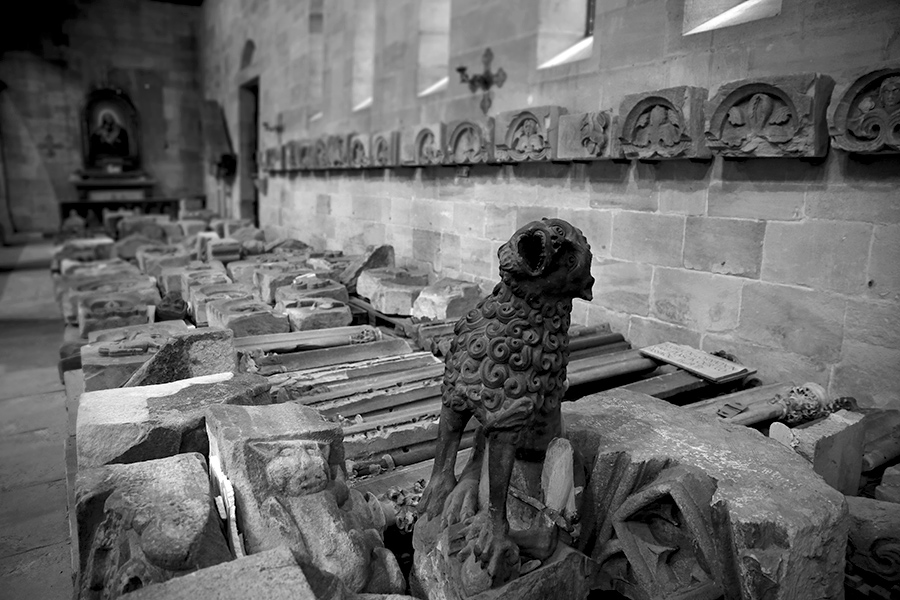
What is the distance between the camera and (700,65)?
13.7ft

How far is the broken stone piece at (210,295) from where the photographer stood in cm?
591

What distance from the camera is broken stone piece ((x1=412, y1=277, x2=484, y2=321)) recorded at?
5.49 metres

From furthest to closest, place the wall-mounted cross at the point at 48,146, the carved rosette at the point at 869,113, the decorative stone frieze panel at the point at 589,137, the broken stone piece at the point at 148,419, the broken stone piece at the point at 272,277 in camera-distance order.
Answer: the wall-mounted cross at the point at 48,146 → the broken stone piece at the point at 272,277 → the decorative stone frieze panel at the point at 589,137 → the carved rosette at the point at 869,113 → the broken stone piece at the point at 148,419

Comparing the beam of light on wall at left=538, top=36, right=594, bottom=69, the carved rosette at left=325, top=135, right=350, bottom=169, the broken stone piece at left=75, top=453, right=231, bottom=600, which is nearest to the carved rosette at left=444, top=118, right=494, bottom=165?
the beam of light on wall at left=538, top=36, right=594, bottom=69

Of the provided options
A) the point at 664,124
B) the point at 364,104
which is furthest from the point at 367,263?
the point at 664,124

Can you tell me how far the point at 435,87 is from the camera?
7438 millimetres

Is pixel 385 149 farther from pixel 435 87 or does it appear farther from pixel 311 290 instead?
pixel 311 290

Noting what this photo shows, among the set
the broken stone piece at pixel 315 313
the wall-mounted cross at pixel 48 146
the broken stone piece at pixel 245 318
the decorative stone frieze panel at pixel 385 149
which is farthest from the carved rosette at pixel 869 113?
the wall-mounted cross at pixel 48 146

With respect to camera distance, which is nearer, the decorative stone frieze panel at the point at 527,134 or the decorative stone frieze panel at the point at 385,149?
the decorative stone frieze panel at the point at 527,134

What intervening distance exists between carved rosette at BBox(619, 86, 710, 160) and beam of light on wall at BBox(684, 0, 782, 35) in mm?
510

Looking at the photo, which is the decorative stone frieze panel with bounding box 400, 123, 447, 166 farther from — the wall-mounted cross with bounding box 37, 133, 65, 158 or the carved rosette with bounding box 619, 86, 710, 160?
the wall-mounted cross with bounding box 37, 133, 65, 158

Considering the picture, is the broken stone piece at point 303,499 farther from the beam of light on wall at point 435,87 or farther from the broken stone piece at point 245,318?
the beam of light on wall at point 435,87

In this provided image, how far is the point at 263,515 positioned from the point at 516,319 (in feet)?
3.69

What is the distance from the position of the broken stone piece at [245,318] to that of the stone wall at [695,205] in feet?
6.92
